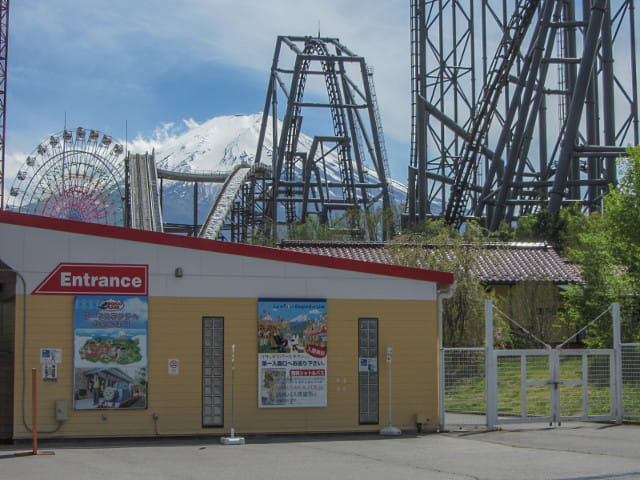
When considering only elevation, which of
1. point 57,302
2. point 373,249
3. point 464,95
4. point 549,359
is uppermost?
point 464,95

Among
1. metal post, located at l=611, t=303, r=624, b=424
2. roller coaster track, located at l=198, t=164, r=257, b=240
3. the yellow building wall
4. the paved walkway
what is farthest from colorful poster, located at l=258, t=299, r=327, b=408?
roller coaster track, located at l=198, t=164, r=257, b=240

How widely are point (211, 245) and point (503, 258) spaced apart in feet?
54.4

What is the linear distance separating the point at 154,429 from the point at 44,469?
3905mm

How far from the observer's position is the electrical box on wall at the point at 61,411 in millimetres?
14219

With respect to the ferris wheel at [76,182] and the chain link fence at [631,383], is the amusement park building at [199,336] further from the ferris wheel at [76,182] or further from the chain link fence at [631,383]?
the ferris wheel at [76,182]

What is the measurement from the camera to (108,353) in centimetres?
1461

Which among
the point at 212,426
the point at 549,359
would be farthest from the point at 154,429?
the point at 549,359

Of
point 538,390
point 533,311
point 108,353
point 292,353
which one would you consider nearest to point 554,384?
point 538,390

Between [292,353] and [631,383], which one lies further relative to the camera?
[631,383]

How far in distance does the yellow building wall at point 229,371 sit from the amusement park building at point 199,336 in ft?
0.06

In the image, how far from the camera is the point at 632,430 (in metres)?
15.7

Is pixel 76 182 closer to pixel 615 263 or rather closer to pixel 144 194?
pixel 144 194

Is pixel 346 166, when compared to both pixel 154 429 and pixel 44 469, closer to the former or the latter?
pixel 154 429

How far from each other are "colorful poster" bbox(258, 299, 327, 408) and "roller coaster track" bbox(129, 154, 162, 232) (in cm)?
3664
